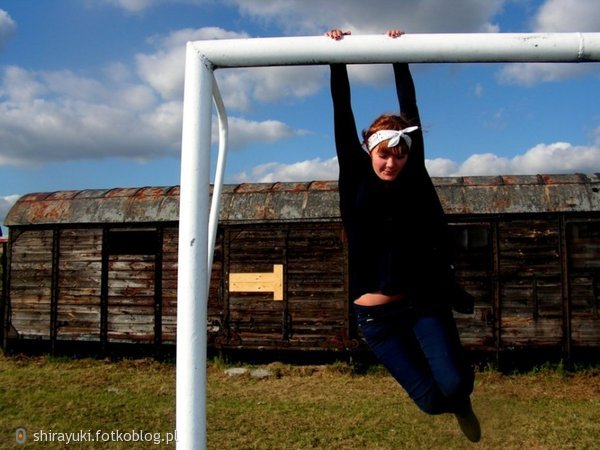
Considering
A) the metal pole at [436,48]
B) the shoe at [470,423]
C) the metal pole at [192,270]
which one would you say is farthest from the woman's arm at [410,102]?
the shoe at [470,423]

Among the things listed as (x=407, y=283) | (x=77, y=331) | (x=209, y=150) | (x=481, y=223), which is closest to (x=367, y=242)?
(x=407, y=283)

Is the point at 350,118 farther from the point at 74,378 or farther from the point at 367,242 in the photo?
the point at 74,378

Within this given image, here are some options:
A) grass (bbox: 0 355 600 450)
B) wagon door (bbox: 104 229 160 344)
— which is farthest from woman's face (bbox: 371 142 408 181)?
wagon door (bbox: 104 229 160 344)

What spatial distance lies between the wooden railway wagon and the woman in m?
6.41

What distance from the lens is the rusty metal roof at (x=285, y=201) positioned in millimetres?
8734

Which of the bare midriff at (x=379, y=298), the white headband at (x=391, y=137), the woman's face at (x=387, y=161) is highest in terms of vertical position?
the white headband at (x=391, y=137)

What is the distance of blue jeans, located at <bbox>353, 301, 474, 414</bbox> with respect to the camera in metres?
2.41

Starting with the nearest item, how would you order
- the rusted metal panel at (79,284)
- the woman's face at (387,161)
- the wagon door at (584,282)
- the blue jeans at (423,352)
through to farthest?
the blue jeans at (423,352), the woman's face at (387,161), the wagon door at (584,282), the rusted metal panel at (79,284)

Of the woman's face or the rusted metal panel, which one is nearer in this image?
the woman's face

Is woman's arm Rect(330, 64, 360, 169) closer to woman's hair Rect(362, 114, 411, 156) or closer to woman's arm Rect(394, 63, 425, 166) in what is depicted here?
woman's hair Rect(362, 114, 411, 156)

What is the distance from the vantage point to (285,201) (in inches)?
370

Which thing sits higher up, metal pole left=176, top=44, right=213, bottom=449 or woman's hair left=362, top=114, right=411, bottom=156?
woman's hair left=362, top=114, right=411, bottom=156

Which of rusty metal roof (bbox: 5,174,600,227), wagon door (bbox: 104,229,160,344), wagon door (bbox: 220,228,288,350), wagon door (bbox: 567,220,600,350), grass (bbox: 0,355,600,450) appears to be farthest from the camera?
wagon door (bbox: 104,229,160,344)

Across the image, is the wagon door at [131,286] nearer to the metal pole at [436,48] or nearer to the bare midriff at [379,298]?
the bare midriff at [379,298]
